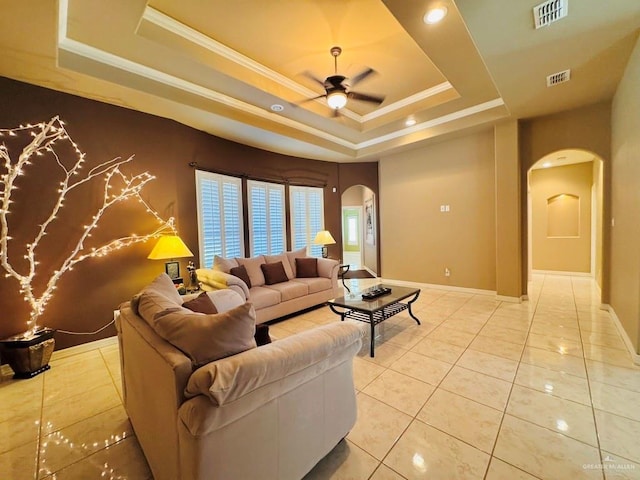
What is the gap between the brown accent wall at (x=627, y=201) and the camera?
2.63m

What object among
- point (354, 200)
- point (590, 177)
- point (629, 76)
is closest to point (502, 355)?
point (629, 76)

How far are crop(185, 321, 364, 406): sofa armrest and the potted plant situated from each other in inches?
109

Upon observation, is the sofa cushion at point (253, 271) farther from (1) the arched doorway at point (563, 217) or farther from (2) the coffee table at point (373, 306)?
(1) the arched doorway at point (563, 217)

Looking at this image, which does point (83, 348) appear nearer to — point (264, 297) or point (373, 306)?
point (264, 297)

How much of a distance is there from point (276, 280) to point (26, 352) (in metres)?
2.76

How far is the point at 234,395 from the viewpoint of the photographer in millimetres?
1096

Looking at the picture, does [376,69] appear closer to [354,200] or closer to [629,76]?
[629,76]

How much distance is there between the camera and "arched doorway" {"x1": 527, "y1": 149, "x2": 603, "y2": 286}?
635 centimetres

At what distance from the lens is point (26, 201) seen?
2885 mm

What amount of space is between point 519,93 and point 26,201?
594 cm

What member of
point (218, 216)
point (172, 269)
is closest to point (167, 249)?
point (172, 269)

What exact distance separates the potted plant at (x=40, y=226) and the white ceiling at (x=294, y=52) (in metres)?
0.65

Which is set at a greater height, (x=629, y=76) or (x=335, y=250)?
(x=629, y=76)

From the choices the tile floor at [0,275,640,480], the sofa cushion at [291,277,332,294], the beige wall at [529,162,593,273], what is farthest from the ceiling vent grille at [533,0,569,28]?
the beige wall at [529,162,593,273]
